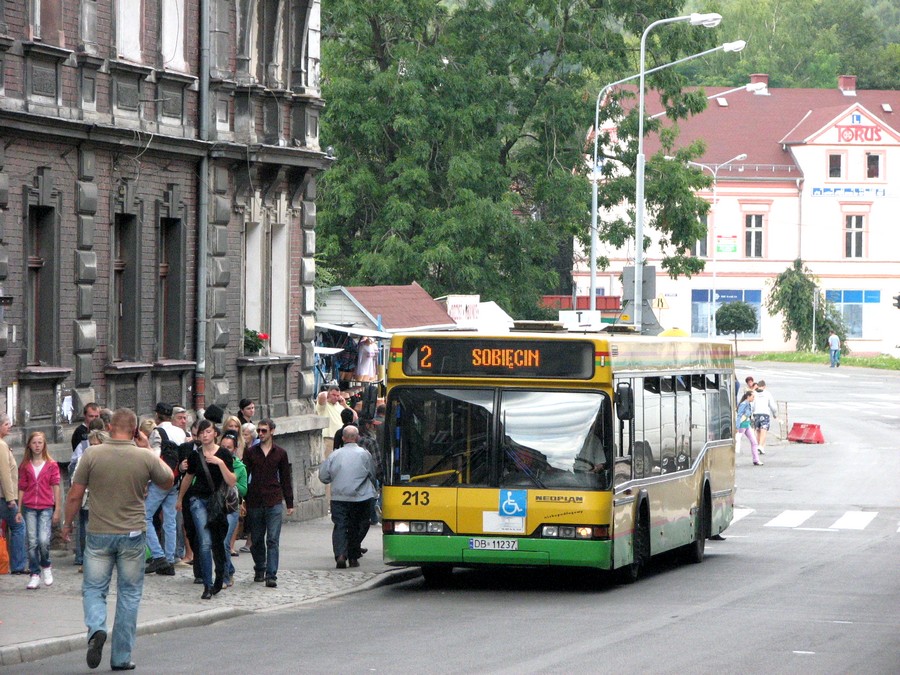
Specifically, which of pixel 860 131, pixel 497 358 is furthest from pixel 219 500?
pixel 860 131

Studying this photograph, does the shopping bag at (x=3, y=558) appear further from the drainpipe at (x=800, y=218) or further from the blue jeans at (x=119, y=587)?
the drainpipe at (x=800, y=218)

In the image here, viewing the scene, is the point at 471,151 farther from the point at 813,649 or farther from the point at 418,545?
the point at 813,649

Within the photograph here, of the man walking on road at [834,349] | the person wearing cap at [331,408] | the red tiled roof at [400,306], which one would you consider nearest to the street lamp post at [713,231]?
the man walking on road at [834,349]

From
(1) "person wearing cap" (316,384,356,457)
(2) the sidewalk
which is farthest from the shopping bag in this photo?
(1) "person wearing cap" (316,384,356,457)

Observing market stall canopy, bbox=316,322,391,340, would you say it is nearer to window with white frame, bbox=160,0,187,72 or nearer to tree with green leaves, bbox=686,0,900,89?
window with white frame, bbox=160,0,187,72

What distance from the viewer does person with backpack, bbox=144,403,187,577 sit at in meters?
17.4

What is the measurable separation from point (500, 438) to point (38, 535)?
431 centimetres

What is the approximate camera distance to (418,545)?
1691cm

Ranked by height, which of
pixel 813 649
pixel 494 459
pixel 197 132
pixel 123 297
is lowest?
pixel 813 649

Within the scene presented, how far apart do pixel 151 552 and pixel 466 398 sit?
3484 millimetres

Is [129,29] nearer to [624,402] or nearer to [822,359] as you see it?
[624,402]

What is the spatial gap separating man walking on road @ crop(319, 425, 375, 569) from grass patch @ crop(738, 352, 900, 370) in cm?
6120

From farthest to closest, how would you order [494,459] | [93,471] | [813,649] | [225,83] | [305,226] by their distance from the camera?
1. [305,226]
2. [225,83]
3. [494,459]
4. [813,649]
5. [93,471]

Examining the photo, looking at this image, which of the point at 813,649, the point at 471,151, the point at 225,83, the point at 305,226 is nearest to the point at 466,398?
the point at 813,649
